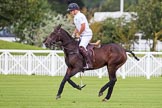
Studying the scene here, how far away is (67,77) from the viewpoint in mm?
22250

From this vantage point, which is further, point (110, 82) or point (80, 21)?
point (110, 82)

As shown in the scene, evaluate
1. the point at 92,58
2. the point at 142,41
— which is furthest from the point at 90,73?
the point at 142,41

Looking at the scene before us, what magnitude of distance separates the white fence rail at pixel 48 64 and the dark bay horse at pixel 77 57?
47.4 feet

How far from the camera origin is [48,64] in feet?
125

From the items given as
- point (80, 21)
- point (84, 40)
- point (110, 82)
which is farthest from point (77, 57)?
point (110, 82)

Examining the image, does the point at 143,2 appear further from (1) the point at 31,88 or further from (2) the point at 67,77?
(2) the point at 67,77

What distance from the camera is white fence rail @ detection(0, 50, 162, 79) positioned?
37812 mm

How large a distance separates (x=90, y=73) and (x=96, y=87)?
10223 mm

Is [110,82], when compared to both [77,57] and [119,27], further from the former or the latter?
[119,27]

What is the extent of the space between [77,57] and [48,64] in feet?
51.1

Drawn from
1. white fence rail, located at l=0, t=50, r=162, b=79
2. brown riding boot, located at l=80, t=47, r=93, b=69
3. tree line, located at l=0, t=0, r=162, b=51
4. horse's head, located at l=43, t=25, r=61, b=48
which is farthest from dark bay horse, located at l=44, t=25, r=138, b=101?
Result: tree line, located at l=0, t=0, r=162, b=51

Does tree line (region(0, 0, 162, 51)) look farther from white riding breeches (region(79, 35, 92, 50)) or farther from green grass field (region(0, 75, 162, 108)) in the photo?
white riding breeches (region(79, 35, 92, 50))

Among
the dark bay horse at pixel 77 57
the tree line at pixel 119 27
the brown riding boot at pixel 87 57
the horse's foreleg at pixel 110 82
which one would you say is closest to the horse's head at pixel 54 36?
the dark bay horse at pixel 77 57

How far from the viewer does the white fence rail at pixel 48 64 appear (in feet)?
124
